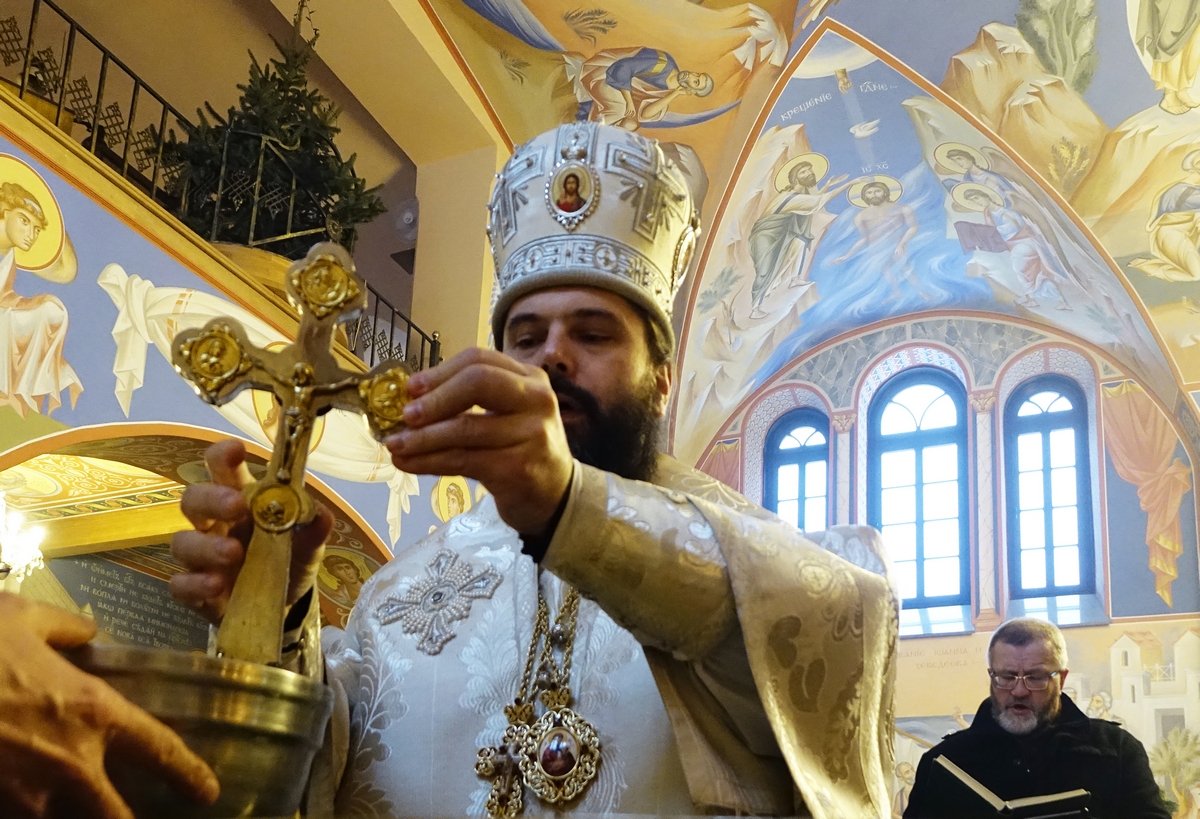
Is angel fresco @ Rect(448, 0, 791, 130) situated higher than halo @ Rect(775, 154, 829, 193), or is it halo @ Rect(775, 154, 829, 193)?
angel fresco @ Rect(448, 0, 791, 130)

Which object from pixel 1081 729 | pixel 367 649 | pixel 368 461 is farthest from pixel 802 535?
pixel 368 461

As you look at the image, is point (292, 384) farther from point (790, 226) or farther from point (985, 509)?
point (985, 509)

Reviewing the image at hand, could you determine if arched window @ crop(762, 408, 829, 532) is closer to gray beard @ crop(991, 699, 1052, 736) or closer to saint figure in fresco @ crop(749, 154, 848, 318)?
saint figure in fresco @ crop(749, 154, 848, 318)

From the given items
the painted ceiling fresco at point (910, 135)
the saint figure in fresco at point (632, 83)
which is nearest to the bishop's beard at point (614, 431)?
the painted ceiling fresco at point (910, 135)

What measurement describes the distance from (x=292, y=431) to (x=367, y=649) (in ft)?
3.15

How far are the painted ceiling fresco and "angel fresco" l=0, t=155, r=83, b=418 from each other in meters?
4.27

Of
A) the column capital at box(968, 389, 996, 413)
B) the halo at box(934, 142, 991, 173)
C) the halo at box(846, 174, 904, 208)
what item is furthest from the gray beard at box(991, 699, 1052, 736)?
the column capital at box(968, 389, 996, 413)

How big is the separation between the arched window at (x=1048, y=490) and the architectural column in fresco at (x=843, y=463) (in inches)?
61.3

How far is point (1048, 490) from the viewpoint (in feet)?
39.0

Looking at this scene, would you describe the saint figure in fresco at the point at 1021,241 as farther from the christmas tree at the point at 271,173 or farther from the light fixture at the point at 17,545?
the light fixture at the point at 17,545

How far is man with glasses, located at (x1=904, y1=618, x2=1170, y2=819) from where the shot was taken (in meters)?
5.78

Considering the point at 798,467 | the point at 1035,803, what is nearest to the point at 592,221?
the point at 1035,803

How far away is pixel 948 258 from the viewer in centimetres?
1199

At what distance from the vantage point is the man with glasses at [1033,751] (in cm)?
Result: 578
